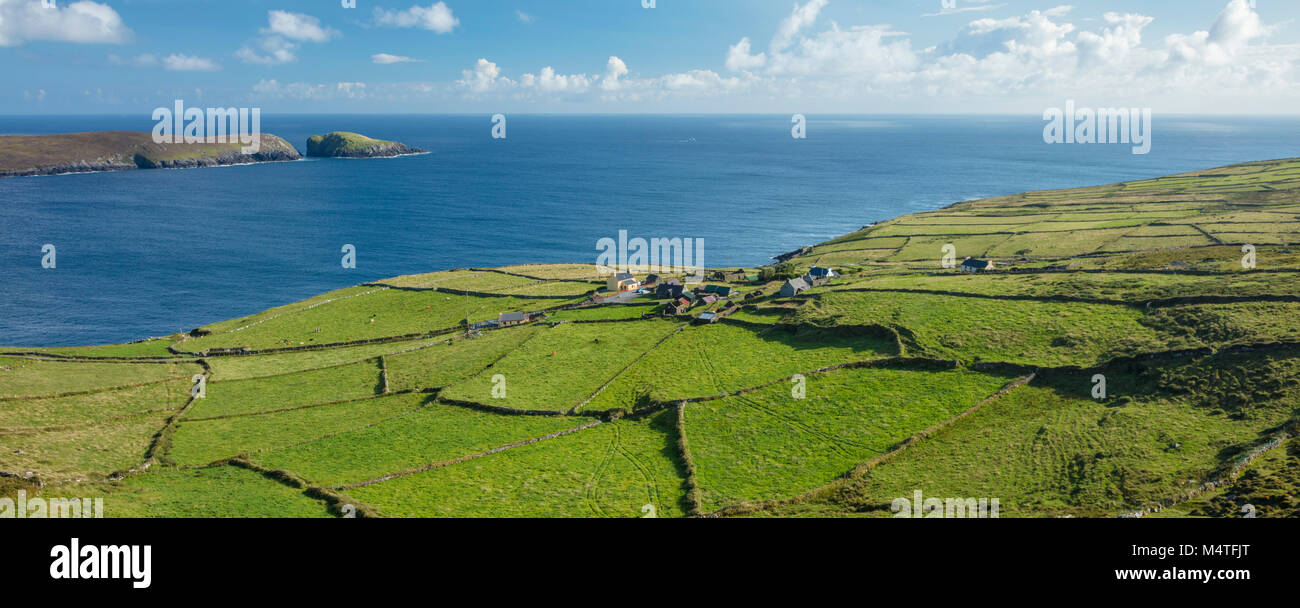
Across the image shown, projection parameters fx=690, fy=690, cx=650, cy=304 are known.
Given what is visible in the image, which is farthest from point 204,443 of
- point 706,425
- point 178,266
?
point 178,266

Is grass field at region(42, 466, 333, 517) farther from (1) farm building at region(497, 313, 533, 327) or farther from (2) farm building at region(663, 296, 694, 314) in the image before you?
(2) farm building at region(663, 296, 694, 314)

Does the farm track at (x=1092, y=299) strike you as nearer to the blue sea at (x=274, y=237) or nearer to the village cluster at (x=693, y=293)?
the village cluster at (x=693, y=293)

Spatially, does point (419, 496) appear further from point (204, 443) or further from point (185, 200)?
point (185, 200)

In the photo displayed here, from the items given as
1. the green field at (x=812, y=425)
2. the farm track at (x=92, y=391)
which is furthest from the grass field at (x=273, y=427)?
the green field at (x=812, y=425)

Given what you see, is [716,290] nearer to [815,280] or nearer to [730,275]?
[815,280]
